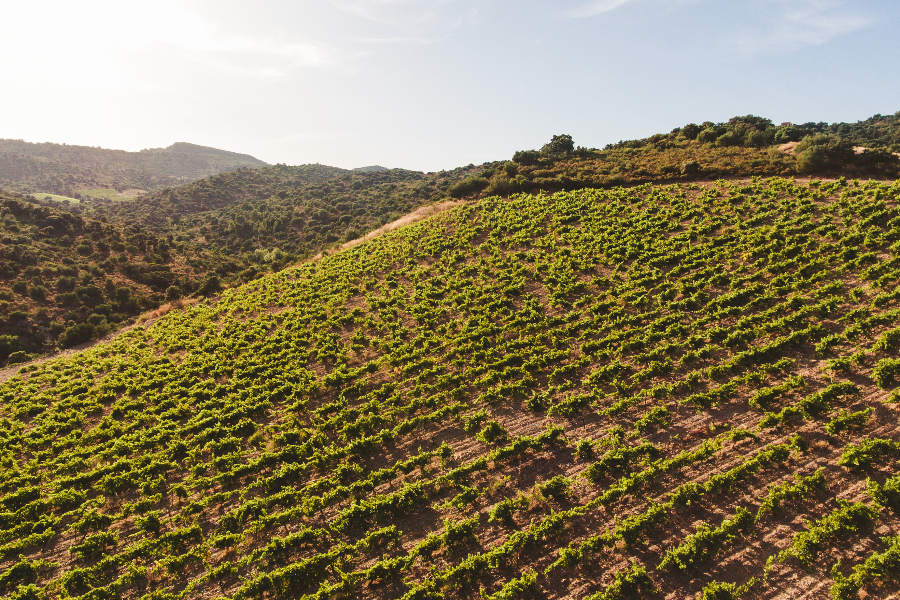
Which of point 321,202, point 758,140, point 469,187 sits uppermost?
point 321,202

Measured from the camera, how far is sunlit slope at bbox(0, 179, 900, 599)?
1359 centimetres

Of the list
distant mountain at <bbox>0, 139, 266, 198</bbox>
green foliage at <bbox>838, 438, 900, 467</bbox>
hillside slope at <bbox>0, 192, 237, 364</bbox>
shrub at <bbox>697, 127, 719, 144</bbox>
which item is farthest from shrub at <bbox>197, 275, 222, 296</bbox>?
distant mountain at <bbox>0, 139, 266, 198</bbox>

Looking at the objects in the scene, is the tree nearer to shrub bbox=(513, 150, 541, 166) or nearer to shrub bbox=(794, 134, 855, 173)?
shrub bbox=(513, 150, 541, 166)

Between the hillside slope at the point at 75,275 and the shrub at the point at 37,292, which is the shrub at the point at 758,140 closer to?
the hillside slope at the point at 75,275

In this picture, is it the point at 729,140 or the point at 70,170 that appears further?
the point at 70,170

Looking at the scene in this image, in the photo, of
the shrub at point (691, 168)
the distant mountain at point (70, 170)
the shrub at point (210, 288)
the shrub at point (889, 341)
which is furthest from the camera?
the distant mountain at point (70, 170)

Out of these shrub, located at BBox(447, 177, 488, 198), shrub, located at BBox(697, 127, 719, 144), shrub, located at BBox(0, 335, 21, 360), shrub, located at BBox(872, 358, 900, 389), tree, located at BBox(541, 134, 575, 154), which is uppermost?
tree, located at BBox(541, 134, 575, 154)

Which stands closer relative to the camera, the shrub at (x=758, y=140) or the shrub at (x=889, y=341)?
the shrub at (x=889, y=341)

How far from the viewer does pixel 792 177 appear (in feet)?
155

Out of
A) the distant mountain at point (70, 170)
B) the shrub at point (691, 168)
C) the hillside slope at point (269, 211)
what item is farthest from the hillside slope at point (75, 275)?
the distant mountain at point (70, 170)

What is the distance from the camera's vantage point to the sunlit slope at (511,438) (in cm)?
1359

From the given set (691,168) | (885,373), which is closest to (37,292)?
(885,373)

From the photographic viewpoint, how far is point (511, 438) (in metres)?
19.2

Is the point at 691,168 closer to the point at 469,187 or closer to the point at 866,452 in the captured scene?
the point at 469,187
